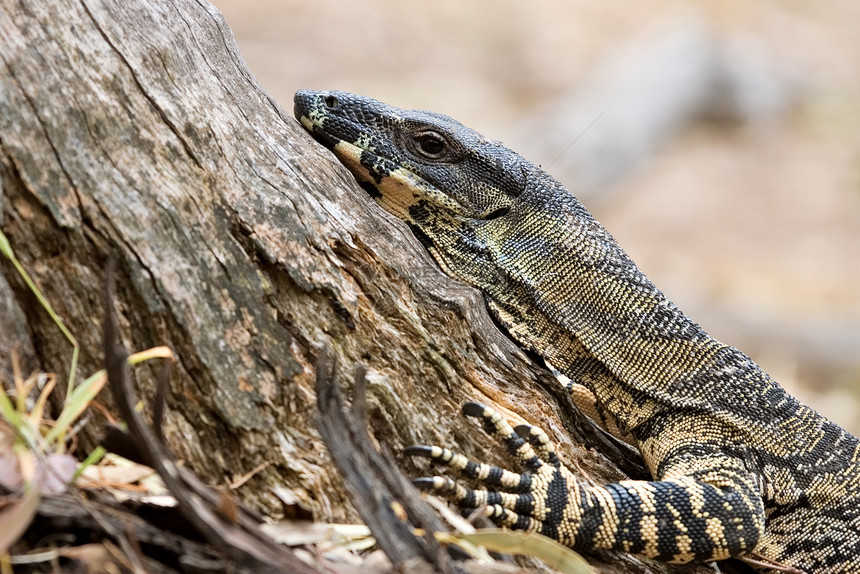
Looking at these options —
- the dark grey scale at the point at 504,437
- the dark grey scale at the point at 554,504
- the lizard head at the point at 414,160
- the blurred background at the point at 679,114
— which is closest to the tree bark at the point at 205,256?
the dark grey scale at the point at 504,437

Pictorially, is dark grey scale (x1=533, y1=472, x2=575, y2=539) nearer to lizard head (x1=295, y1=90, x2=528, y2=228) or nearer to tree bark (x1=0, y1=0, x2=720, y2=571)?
tree bark (x1=0, y1=0, x2=720, y2=571)

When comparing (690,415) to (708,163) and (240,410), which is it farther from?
(708,163)

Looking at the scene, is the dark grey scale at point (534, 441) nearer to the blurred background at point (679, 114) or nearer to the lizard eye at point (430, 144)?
the lizard eye at point (430, 144)

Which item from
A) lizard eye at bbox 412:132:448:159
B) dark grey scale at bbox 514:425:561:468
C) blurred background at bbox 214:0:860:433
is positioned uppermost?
blurred background at bbox 214:0:860:433

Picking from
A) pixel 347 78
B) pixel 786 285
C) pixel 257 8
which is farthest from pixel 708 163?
pixel 257 8

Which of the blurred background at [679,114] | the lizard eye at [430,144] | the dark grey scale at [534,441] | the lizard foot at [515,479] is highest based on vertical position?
the blurred background at [679,114]

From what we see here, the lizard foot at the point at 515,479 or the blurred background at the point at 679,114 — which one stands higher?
the blurred background at the point at 679,114

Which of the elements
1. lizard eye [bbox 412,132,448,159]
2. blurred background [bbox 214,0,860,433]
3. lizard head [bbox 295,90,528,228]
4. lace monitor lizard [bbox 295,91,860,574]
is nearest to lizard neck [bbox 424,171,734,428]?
lace monitor lizard [bbox 295,91,860,574]

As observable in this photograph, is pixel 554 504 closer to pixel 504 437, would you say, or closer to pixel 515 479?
pixel 515 479

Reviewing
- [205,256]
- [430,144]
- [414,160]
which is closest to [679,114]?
[430,144]
